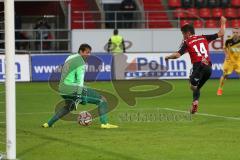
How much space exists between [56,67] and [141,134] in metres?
17.7

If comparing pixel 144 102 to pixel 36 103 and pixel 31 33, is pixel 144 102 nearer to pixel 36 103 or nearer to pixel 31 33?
pixel 36 103

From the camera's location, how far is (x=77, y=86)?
1503 centimetres

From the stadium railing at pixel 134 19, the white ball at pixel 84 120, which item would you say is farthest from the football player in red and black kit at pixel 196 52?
the stadium railing at pixel 134 19

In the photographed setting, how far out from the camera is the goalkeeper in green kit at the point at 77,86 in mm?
15016

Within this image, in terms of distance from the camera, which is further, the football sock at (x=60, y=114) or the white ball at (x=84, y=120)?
the white ball at (x=84, y=120)

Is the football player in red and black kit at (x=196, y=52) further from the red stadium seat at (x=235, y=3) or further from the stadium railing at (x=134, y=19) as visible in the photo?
the red stadium seat at (x=235, y=3)

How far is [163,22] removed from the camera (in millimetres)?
40500

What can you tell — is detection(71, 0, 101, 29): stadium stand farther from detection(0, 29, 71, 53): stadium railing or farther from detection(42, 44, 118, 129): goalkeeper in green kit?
detection(42, 44, 118, 129): goalkeeper in green kit

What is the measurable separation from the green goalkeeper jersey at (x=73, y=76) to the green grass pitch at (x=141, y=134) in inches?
32.0

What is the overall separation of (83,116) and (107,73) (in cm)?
1613

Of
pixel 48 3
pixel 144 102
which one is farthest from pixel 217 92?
pixel 48 3

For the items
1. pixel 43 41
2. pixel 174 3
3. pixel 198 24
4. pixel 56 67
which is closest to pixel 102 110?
pixel 56 67

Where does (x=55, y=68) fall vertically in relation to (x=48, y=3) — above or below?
below

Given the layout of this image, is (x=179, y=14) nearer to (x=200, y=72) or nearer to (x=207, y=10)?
(x=207, y=10)
